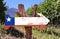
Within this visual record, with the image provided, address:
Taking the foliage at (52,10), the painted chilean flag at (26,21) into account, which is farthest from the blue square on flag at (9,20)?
the foliage at (52,10)

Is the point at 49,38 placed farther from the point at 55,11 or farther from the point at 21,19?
the point at 55,11

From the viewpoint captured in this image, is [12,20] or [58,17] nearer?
[12,20]

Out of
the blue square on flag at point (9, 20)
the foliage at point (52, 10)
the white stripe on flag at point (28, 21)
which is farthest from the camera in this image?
the foliage at point (52, 10)

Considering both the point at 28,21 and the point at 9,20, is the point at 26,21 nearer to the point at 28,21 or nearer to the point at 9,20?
the point at 28,21

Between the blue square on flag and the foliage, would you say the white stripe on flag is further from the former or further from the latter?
the foliage

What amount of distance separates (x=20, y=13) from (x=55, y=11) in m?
13.5

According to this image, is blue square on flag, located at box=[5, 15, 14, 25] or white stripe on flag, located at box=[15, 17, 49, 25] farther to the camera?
white stripe on flag, located at box=[15, 17, 49, 25]

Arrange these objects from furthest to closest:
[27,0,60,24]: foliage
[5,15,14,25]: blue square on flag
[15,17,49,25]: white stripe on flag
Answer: [27,0,60,24]: foliage < [15,17,49,25]: white stripe on flag < [5,15,14,25]: blue square on flag

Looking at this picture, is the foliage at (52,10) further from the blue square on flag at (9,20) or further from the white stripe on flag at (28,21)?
the blue square on flag at (9,20)

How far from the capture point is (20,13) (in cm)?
454

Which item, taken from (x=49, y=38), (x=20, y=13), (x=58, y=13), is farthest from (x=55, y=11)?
(x=20, y=13)

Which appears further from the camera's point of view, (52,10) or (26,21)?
(52,10)

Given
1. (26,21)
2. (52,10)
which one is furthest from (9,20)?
(52,10)

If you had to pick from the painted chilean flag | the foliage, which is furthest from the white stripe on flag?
the foliage
